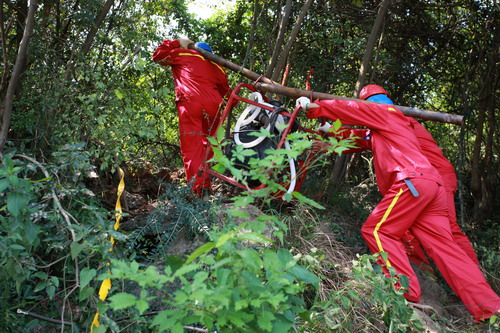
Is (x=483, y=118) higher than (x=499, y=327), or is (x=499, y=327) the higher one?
(x=483, y=118)

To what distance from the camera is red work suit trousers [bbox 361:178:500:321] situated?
13.3ft

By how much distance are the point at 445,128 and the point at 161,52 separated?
15.9 feet

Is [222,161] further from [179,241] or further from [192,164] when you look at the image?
[192,164]

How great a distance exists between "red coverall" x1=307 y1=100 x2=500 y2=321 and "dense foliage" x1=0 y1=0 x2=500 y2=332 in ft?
1.25

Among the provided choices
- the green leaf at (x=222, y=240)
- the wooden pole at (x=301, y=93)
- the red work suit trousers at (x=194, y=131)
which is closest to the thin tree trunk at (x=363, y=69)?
the wooden pole at (x=301, y=93)

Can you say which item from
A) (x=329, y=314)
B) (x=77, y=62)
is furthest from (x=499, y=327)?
(x=77, y=62)

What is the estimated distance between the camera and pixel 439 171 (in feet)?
16.4

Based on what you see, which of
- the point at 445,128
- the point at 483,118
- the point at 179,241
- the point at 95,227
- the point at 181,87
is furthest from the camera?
the point at 445,128

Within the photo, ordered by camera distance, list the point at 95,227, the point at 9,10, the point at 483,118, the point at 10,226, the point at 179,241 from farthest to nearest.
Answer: the point at 483,118, the point at 9,10, the point at 179,241, the point at 95,227, the point at 10,226

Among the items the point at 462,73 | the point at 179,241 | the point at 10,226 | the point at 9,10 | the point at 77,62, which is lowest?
the point at 179,241

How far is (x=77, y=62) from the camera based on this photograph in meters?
4.15

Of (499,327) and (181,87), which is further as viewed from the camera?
(181,87)

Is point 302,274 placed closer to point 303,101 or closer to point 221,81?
point 303,101

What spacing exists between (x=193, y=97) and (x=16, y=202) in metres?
3.02
